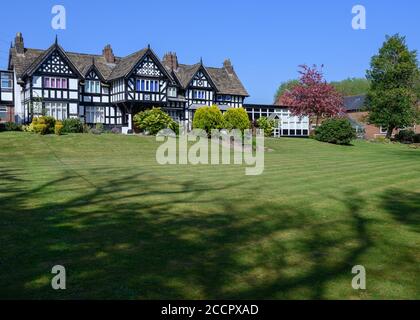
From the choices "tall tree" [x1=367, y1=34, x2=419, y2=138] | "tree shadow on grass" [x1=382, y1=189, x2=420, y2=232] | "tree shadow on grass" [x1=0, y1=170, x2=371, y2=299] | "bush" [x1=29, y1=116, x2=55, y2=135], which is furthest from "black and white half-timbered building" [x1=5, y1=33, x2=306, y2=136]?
"tree shadow on grass" [x1=382, y1=189, x2=420, y2=232]

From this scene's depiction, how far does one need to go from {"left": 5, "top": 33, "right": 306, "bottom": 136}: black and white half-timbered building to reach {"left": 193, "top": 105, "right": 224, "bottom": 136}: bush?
1057cm

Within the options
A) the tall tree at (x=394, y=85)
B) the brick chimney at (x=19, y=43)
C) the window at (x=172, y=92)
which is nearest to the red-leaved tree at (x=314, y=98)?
the tall tree at (x=394, y=85)

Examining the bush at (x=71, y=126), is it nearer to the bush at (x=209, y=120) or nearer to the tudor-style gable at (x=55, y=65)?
the tudor-style gable at (x=55, y=65)

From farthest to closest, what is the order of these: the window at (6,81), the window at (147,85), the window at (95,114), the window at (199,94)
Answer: the window at (199,94) < the window at (6,81) < the window at (95,114) < the window at (147,85)

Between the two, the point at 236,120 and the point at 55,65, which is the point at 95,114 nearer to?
the point at 55,65

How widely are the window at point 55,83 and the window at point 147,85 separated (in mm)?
7496

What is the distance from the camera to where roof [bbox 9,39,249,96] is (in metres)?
45.4

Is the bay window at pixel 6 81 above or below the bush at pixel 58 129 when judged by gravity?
above

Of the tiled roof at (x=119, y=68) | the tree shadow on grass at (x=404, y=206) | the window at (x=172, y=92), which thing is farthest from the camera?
the window at (x=172, y=92)

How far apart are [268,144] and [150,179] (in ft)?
79.2

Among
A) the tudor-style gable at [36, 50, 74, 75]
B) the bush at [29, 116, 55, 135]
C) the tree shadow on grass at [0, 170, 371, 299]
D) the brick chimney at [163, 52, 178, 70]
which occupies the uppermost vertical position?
the brick chimney at [163, 52, 178, 70]

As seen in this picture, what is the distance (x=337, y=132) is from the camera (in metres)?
42.4

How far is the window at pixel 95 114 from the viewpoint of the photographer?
4797 cm

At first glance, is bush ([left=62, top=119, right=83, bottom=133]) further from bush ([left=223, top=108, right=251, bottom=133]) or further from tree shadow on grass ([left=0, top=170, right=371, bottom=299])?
tree shadow on grass ([left=0, top=170, right=371, bottom=299])
